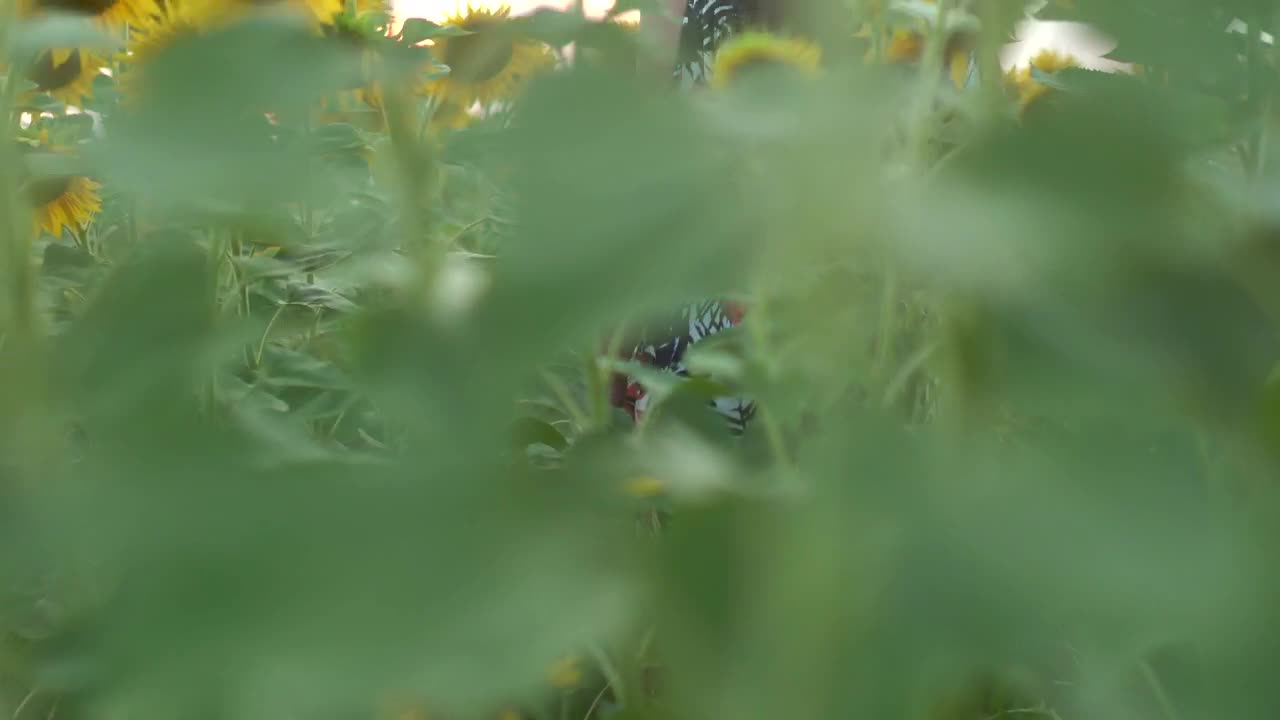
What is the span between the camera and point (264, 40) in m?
0.17

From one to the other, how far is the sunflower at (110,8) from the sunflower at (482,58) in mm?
161

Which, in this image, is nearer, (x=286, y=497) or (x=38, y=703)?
(x=286, y=497)

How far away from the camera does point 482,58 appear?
0.22 metres

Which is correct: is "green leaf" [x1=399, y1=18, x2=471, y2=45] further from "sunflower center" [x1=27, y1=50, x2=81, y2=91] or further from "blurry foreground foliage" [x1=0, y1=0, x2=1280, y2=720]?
"sunflower center" [x1=27, y1=50, x2=81, y2=91]

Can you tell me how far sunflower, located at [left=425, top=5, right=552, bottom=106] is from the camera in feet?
0.71

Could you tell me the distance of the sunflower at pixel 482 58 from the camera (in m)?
0.22

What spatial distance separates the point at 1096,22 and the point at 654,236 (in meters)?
0.13

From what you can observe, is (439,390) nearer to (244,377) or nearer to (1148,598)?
(1148,598)

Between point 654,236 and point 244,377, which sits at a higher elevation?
point 654,236

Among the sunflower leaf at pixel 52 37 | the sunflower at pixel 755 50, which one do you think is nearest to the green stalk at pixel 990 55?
the sunflower leaf at pixel 52 37

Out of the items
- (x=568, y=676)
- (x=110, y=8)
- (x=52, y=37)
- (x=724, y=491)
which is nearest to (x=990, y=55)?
(x=724, y=491)

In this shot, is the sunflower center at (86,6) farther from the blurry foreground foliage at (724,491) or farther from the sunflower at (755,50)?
the blurry foreground foliage at (724,491)

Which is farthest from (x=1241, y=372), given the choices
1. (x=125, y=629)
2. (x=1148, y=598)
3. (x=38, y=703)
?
(x=38, y=703)

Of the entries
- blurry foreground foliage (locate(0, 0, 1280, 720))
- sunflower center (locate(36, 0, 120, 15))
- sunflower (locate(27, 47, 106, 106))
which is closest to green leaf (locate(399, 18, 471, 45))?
blurry foreground foliage (locate(0, 0, 1280, 720))
